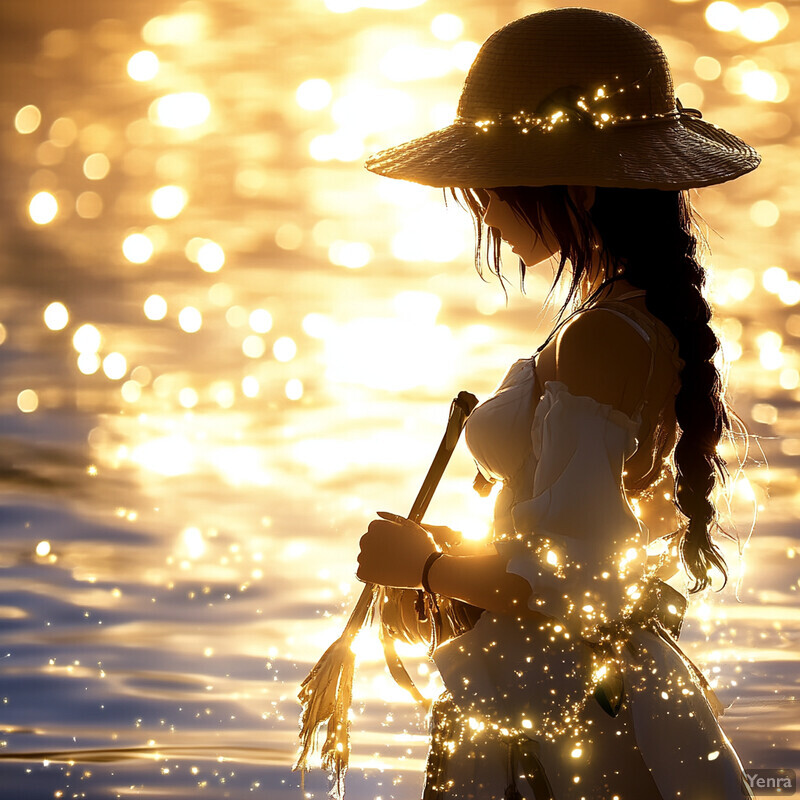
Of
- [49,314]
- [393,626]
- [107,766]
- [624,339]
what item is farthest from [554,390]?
[49,314]

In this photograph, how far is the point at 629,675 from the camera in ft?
7.70

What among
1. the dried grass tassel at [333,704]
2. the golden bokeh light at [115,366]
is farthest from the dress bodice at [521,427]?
the golden bokeh light at [115,366]

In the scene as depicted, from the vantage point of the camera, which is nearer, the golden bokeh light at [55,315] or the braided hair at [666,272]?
the braided hair at [666,272]

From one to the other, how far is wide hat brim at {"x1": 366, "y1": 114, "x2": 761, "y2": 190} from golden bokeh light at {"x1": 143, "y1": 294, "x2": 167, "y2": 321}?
6138 mm

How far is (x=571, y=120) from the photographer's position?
249 cm

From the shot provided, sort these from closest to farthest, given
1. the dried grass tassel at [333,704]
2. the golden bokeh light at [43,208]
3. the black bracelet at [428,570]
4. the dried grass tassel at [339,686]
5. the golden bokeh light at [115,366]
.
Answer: the black bracelet at [428,570] < the dried grass tassel at [339,686] < the dried grass tassel at [333,704] < the golden bokeh light at [115,366] < the golden bokeh light at [43,208]

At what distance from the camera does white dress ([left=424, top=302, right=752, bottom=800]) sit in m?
2.27

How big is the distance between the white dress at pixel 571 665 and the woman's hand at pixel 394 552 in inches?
6.7

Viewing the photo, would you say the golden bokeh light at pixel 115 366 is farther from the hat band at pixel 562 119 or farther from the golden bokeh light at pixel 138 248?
the hat band at pixel 562 119

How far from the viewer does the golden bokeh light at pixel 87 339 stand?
8.62 m

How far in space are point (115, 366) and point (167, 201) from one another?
146 cm

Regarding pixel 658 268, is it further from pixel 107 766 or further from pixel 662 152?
pixel 107 766

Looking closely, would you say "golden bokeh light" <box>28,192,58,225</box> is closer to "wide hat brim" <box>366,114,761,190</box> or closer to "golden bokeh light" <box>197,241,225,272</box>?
"golden bokeh light" <box>197,241,225,272</box>

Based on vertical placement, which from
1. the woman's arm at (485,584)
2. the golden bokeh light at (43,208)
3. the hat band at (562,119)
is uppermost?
the golden bokeh light at (43,208)
